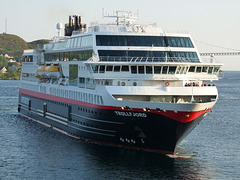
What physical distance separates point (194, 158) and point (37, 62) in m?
31.6

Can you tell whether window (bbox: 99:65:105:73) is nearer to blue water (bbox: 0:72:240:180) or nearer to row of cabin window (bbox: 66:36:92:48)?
row of cabin window (bbox: 66:36:92:48)

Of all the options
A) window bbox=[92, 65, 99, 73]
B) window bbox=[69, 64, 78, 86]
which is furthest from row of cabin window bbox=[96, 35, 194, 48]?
window bbox=[69, 64, 78, 86]

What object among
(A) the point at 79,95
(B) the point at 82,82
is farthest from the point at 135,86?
(A) the point at 79,95

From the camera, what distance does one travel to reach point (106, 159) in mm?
40219

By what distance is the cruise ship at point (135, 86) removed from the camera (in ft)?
131

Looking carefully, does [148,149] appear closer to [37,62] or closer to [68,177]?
[68,177]

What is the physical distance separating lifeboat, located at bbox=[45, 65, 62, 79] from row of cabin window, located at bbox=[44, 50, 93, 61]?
1.15 m

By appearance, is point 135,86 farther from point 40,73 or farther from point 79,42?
point 40,73

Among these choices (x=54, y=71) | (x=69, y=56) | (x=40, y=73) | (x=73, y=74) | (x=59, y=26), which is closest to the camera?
(x=73, y=74)

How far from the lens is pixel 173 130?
39.6 metres

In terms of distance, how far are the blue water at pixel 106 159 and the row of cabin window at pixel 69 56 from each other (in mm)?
9113

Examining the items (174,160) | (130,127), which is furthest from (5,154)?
(174,160)

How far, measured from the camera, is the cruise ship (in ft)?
131

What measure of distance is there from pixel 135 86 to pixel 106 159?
7131 millimetres
